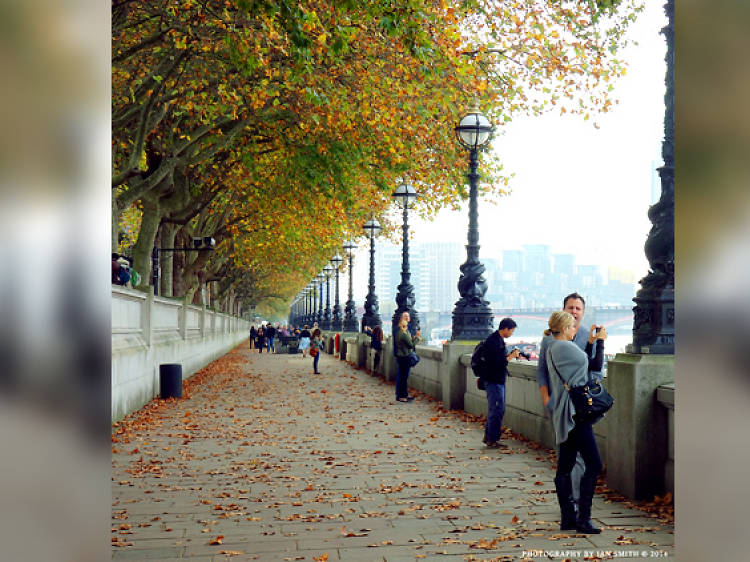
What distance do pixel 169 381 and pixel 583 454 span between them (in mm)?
14708

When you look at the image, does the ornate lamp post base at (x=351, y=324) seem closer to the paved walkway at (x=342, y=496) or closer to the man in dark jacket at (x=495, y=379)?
the paved walkway at (x=342, y=496)

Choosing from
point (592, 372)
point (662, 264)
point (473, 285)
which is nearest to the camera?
point (592, 372)

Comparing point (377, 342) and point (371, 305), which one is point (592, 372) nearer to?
point (377, 342)

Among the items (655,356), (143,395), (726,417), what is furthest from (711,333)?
(143,395)

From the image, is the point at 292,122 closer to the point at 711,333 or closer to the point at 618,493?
the point at 618,493

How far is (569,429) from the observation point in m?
6.46

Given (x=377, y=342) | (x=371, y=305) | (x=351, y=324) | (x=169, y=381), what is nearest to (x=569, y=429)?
(x=169, y=381)

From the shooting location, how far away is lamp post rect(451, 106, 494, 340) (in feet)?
50.8

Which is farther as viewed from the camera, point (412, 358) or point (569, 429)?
point (412, 358)

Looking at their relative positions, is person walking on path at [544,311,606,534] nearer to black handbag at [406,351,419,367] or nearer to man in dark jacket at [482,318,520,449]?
man in dark jacket at [482,318,520,449]

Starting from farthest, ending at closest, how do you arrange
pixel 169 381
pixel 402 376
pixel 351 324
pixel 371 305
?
pixel 351 324
pixel 371 305
pixel 169 381
pixel 402 376

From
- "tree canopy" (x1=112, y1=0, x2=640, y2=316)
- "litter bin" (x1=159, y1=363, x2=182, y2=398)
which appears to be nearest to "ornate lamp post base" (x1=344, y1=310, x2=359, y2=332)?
"tree canopy" (x1=112, y1=0, x2=640, y2=316)

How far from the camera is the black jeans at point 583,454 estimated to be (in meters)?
6.42

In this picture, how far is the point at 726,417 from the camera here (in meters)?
3.10
